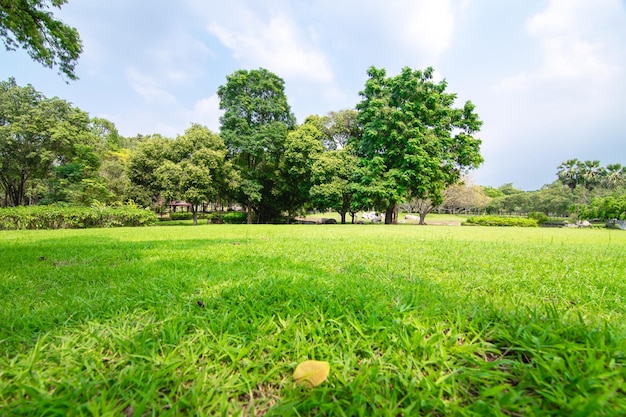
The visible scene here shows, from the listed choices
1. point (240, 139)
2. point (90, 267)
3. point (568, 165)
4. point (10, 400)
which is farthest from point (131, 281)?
point (568, 165)

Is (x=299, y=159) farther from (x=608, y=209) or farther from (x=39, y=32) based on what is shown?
(x=608, y=209)

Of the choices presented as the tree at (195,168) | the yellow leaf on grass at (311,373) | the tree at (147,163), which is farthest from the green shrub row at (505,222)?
the tree at (147,163)

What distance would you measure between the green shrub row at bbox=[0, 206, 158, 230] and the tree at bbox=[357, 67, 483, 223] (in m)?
A: 14.8

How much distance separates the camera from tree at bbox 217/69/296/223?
18.7m

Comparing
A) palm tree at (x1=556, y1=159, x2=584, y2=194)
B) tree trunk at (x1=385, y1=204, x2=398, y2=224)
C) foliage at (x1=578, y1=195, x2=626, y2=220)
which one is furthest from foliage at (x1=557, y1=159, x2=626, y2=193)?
tree trunk at (x1=385, y1=204, x2=398, y2=224)

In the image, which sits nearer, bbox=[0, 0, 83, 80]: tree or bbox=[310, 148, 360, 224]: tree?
bbox=[0, 0, 83, 80]: tree

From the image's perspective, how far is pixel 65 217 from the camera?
11.5 m

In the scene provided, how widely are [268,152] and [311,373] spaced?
18.9 metres

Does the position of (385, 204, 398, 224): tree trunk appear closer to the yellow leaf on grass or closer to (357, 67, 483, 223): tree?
(357, 67, 483, 223): tree

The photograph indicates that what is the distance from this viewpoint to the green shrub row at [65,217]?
10469mm

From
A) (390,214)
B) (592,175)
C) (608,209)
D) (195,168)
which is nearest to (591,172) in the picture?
(592,175)

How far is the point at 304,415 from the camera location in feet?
A: 2.95

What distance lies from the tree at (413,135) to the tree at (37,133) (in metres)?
20.4

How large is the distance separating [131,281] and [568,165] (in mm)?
57771
